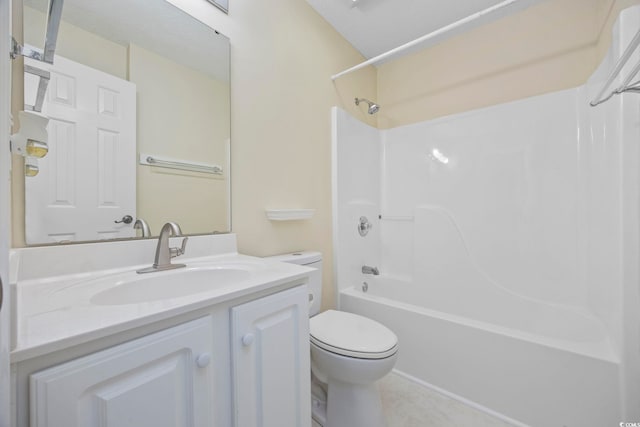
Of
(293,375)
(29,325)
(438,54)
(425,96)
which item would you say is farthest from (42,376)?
(438,54)

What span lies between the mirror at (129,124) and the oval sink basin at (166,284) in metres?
0.23

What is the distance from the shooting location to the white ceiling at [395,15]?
1703 mm

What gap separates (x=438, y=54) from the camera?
6.91 feet

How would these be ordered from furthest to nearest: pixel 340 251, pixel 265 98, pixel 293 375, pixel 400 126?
pixel 400 126 → pixel 340 251 → pixel 265 98 → pixel 293 375

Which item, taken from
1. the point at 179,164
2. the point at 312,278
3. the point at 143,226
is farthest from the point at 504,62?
the point at 143,226

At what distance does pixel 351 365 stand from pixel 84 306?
3.09 ft

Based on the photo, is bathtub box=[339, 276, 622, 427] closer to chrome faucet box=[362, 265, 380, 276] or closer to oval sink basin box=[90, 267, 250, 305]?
chrome faucet box=[362, 265, 380, 276]

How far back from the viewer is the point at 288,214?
1.46 m

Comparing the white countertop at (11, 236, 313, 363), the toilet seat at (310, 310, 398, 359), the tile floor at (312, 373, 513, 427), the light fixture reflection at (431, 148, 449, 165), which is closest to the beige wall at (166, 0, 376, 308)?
the toilet seat at (310, 310, 398, 359)

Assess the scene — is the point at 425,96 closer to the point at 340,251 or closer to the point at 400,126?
the point at 400,126

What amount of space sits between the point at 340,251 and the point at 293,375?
41.7 inches

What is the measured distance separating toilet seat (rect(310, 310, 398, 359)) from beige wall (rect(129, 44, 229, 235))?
69 centimetres

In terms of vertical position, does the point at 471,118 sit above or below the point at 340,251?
above

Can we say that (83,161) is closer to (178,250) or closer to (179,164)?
(179,164)
